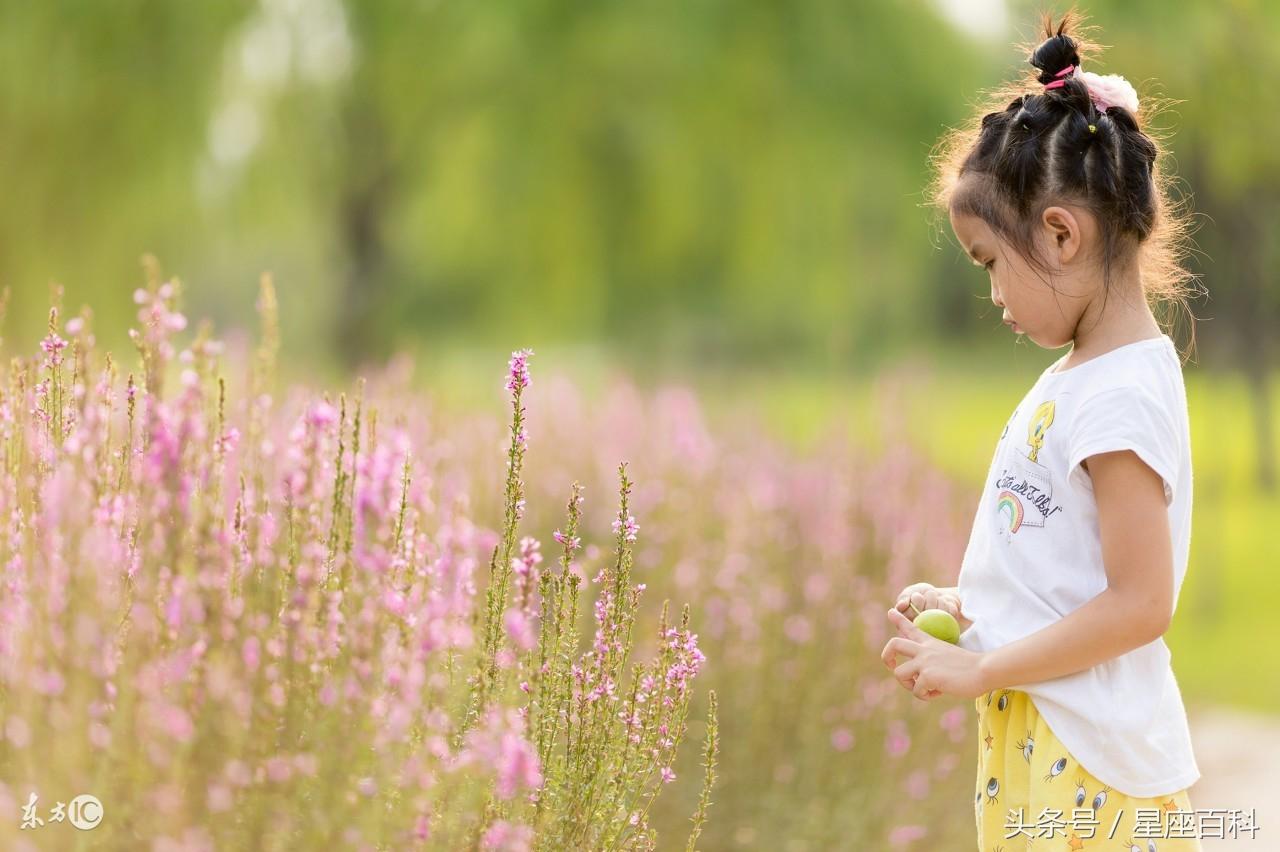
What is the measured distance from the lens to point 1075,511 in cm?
174

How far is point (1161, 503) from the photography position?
165 cm

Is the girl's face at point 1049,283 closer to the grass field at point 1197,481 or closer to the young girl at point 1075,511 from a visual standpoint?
the young girl at point 1075,511

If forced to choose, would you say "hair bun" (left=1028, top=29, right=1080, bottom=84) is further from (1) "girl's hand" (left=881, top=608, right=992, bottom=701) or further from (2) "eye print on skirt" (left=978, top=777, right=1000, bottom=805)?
(2) "eye print on skirt" (left=978, top=777, right=1000, bottom=805)

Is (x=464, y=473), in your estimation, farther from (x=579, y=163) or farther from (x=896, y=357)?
(x=896, y=357)

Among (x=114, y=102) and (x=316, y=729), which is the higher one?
(x=114, y=102)

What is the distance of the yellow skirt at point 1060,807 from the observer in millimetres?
1701

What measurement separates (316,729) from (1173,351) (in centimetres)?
126

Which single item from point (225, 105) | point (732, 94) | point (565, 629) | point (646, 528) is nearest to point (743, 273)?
point (732, 94)

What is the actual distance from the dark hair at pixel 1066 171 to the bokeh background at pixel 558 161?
4.58 meters

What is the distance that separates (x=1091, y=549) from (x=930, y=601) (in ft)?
1.02

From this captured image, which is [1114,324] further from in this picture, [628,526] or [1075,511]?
[628,526]

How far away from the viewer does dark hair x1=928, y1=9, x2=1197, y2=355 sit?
181 cm

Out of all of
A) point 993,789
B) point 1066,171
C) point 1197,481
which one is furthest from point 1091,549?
point 1197,481

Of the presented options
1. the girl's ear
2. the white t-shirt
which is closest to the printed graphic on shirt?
the white t-shirt
